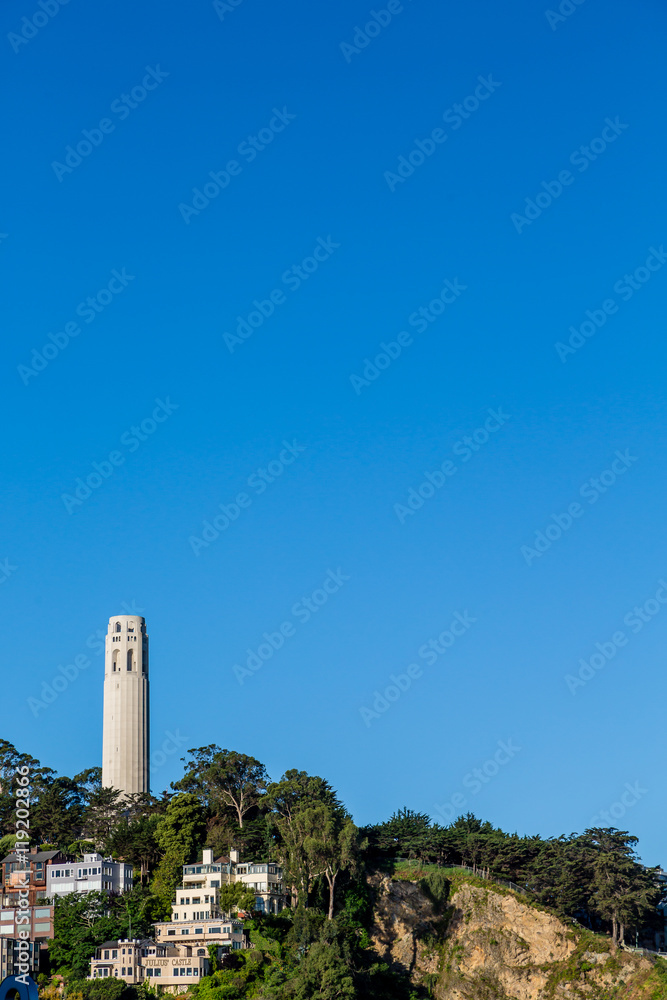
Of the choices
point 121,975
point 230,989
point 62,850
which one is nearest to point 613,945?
point 230,989

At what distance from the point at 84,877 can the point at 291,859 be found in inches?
634

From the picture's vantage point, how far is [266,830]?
95.7m

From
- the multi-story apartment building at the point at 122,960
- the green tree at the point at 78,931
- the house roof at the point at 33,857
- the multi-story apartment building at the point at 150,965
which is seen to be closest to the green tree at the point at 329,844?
the multi-story apartment building at the point at 150,965

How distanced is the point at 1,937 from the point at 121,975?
1001cm

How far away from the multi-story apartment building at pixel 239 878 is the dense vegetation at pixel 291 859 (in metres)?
1.38

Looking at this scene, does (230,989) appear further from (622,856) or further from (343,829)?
(622,856)

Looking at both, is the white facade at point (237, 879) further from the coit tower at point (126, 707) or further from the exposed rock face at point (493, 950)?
the coit tower at point (126, 707)

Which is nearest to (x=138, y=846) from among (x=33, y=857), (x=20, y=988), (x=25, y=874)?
(x=33, y=857)

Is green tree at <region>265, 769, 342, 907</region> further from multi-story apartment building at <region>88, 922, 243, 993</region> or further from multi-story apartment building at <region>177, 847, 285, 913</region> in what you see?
multi-story apartment building at <region>88, 922, 243, 993</region>

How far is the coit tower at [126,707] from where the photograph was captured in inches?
4547

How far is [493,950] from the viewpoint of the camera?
9256 cm

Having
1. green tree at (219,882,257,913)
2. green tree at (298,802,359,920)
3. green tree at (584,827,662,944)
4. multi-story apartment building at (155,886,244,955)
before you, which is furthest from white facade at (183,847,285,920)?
green tree at (584,827,662,944)

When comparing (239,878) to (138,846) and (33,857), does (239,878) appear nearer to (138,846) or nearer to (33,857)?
(138,846)

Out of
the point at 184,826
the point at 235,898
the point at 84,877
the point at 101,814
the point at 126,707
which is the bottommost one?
the point at 235,898
